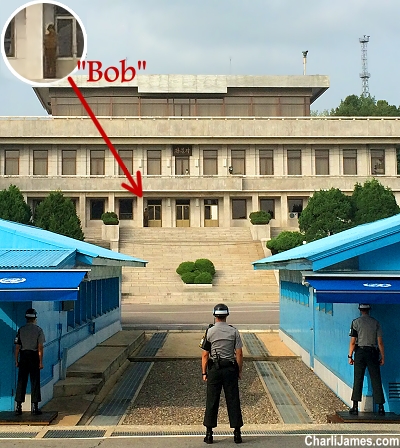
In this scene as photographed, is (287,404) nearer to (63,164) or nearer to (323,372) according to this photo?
(323,372)

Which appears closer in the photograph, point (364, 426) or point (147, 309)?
point (364, 426)

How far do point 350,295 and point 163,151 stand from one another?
171 ft

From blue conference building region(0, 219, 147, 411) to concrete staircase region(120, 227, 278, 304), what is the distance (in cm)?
2347

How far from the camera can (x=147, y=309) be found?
3459 cm

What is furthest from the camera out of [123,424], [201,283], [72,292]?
[201,283]

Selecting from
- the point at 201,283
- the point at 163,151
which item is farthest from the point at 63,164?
the point at 201,283

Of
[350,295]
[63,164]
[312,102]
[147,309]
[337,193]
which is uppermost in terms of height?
[312,102]

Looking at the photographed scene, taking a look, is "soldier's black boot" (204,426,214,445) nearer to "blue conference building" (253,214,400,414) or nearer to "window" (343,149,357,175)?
"blue conference building" (253,214,400,414)

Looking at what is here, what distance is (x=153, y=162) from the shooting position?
2386 inches

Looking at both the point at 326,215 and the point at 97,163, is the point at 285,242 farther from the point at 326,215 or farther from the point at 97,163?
the point at 97,163

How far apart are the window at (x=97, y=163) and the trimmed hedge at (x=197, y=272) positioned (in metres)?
19.9

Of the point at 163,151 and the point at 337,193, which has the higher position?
the point at 163,151

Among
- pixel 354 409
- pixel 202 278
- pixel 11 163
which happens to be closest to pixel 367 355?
pixel 354 409

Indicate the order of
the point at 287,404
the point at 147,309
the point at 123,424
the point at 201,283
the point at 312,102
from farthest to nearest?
the point at 312,102, the point at 201,283, the point at 147,309, the point at 287,404, the point at 123,424
